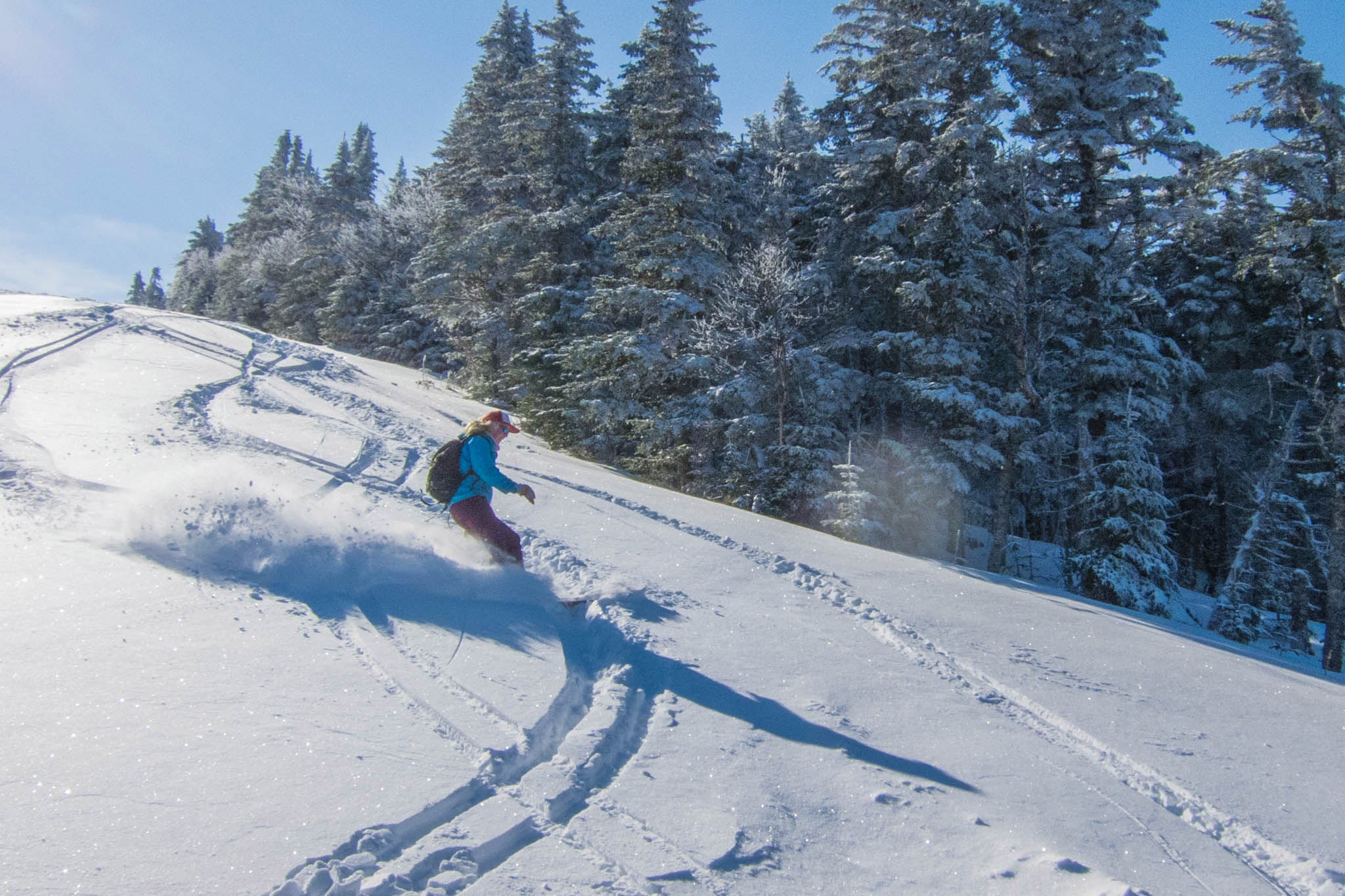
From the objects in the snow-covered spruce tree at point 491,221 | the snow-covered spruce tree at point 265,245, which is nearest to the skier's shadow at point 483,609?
the snow-covered spruce tree at point 491,221

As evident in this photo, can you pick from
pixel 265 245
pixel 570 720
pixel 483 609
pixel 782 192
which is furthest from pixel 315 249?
pixel 570 720

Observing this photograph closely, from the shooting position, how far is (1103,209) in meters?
18.0

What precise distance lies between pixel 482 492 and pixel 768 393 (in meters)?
12.3

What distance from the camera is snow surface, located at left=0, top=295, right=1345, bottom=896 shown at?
3146mm

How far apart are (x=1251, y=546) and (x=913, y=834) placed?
66.4ft

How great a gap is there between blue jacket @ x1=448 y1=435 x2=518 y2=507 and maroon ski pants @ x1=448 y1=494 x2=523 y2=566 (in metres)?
0.08

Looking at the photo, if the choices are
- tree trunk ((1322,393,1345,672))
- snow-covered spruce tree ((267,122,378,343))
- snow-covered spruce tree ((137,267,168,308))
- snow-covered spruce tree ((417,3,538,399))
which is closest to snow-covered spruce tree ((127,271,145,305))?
snow-covered spruce tree ((137,267,168,308))

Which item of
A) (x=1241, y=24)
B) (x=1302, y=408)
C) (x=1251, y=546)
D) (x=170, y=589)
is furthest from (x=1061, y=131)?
(x=170, y=589)

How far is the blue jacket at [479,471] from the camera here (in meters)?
7.02

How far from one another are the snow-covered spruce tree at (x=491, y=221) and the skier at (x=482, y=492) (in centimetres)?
1516

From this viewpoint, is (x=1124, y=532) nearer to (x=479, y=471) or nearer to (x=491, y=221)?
(x=479, y=471)

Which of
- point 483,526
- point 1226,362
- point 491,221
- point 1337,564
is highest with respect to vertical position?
point 1226,362

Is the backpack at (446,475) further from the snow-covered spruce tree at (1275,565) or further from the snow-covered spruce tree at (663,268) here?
the snow-covered spruce tree at (1275,565)

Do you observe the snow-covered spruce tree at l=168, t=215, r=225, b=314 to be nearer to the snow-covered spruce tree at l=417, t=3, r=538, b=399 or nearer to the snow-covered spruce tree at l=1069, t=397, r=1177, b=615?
the snow-covered spruce tree at l=417, t=3, r=538, b=399
